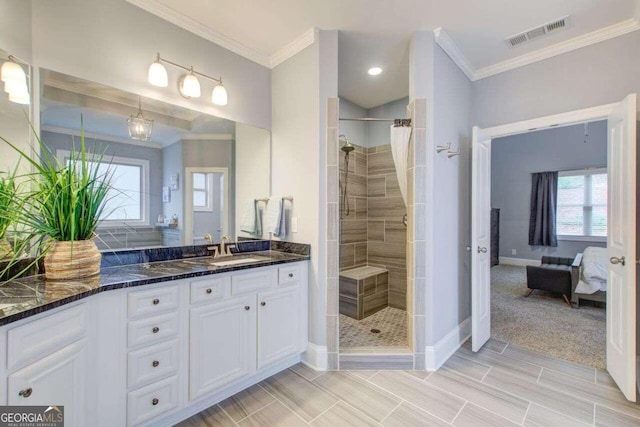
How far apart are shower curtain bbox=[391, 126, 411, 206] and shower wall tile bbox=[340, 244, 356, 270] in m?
1.44

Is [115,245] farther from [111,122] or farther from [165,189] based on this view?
[111,122]

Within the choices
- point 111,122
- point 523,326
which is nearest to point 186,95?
point 111,122

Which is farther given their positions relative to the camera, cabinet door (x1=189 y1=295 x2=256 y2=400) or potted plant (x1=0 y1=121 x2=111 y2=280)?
cabinet door (x1=189 y1=295 x2=256 y2=400)

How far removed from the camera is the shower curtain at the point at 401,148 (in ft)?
7.70

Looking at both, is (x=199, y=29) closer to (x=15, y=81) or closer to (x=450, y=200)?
(x=15, y=81)

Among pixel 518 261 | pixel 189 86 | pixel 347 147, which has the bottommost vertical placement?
pixel 518 261

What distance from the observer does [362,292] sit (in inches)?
131

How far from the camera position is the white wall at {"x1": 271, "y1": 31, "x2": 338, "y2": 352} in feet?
7.61

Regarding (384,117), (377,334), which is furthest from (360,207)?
(377,334)

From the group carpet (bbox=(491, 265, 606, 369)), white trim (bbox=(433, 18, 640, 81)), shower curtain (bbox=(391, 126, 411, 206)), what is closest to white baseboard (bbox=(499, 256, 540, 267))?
carpet (bbox=(491, 265, 606, 369))

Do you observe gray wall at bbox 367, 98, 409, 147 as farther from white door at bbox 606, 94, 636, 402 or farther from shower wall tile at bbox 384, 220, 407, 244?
white door at bbox 606, 94, 636, 402

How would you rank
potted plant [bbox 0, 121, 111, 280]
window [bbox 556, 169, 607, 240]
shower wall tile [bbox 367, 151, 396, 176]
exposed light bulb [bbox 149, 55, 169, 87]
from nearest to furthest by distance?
potted plant [bbox 0, 121, 111, 280], exposed light bulb [bbox 149, 55, 169, 87], shower wall tile [bbox 367, 151, 396, 176], window [bbox 556, 169, 607, 240]

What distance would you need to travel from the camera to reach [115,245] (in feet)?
6.23

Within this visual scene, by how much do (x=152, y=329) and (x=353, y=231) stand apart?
105 inches
